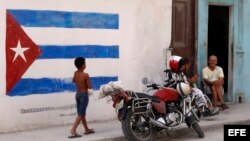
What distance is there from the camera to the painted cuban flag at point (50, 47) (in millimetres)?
8773

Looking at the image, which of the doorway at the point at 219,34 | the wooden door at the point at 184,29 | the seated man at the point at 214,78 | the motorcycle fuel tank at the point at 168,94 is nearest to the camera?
the motorcycle fuel tank at the point at 168,94

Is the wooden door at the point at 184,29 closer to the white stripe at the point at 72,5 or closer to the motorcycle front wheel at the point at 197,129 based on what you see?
the white stripe at the point at 72,5

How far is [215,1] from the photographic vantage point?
1214 centimetres

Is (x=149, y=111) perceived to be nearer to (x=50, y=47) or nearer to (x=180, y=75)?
(x=180, y=75)

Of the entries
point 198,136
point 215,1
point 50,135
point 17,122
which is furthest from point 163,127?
point 215,1

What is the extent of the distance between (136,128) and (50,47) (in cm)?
220

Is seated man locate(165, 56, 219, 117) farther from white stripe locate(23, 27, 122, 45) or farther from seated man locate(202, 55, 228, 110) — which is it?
seated man locate(202, 55, 228, 110)

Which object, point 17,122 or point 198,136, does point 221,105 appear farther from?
point 17,122

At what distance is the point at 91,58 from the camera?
9.76m

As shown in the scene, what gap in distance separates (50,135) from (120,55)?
2379 mm

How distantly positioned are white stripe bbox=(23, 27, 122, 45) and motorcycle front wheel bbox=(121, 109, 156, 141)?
2.08 m

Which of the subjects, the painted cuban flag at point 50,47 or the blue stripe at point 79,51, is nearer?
the painted cuban flag at point 50,47

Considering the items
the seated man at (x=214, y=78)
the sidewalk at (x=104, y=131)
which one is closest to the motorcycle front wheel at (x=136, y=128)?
the sidewalk at (x=104, y=131)

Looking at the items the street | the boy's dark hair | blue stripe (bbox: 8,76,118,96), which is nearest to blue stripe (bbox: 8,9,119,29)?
blue stripe (bbox: 8,76,118,96)
